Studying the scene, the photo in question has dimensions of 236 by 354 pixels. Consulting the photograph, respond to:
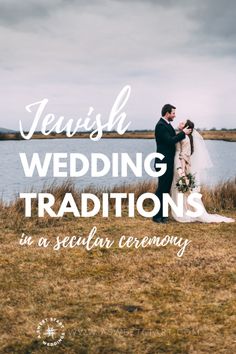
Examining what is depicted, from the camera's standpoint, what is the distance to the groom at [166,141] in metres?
9.76

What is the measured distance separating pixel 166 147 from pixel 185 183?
2.78 feet

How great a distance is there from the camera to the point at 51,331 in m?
4.69

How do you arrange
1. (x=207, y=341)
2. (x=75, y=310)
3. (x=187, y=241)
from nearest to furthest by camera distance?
(x=207, y=341) < (x=75, y=310) < (x=187, y=241)

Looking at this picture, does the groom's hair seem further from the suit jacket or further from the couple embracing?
the suit jacket

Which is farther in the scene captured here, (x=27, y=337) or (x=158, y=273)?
(x=158, y=273)

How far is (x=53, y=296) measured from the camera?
19.0 feet

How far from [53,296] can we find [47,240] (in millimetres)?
2851

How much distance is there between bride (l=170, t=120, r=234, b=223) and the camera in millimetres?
10203

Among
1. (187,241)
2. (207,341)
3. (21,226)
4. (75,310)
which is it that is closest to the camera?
(207,341)

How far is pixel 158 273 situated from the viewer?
664 centimetres

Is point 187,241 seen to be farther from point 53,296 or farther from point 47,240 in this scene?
point 53,296

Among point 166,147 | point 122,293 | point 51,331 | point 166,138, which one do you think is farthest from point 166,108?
point 51,331

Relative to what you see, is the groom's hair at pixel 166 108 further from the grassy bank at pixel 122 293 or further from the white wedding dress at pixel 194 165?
the grassy bank at pixel 122 293

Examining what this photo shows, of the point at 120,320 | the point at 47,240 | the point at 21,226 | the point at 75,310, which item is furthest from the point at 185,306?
the point at 21,226
